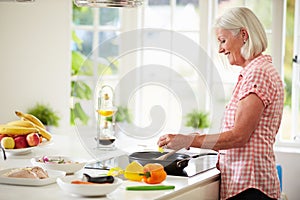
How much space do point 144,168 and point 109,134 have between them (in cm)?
90

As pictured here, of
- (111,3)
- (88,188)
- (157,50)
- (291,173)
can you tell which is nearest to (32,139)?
(111,3)

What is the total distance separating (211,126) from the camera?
201 inches

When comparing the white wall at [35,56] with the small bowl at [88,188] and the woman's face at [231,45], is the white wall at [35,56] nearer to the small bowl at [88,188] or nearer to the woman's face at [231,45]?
the woman's face at [231,45]

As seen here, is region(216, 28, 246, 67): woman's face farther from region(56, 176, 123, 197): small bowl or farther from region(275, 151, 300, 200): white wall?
region(275, 151, 300, 200): white wall

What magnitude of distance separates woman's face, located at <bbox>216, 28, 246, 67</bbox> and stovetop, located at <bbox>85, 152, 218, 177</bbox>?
1.65 feet

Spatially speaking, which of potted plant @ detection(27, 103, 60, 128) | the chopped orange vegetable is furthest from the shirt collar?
potted plant @ detection(27, 103, 60, 128)

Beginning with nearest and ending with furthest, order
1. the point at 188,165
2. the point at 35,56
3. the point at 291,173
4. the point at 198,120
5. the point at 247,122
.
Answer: the point at 247,122 < the point at 188,165 < the point at 291,173 < the point at 198,120 < the point at 35,56

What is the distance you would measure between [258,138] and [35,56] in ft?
9.92

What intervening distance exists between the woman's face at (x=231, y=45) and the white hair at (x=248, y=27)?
2 centimetres

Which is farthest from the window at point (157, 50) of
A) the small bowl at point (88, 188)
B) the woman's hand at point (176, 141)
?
the small bowl at point (88, 188)

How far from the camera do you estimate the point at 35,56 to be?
18.0 ft

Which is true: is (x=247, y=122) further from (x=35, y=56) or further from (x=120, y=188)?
(x=35, y=56)

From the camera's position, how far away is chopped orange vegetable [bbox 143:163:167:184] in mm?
Result: 2619

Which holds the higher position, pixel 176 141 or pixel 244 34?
pixel 244 34
